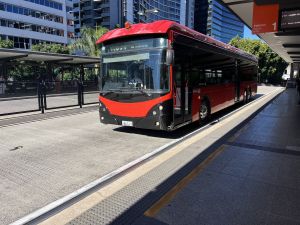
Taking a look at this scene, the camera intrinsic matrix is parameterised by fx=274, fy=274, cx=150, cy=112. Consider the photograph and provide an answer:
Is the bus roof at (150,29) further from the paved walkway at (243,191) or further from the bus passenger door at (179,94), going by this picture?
the paved walkway at (243,191)

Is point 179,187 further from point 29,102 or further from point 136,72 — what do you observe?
point 29,102

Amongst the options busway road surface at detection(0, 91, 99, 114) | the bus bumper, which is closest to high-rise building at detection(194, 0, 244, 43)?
busway road surface at detection(0, 91, 99, 114)

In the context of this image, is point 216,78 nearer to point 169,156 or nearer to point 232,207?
point 169,156

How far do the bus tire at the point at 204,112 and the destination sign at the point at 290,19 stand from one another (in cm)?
429

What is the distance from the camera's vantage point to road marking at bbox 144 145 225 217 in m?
3.84

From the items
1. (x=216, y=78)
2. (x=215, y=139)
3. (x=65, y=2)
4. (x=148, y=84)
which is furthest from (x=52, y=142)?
(x=65, y=2)

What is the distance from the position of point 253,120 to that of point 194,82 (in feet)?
12.2

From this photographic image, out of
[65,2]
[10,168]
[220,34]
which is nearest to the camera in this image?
[10,168]

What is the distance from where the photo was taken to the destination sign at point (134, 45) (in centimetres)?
729

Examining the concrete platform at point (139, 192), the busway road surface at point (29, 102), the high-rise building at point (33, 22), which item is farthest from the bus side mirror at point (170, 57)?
the high-rise building at point (33, 22)

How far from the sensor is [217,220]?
11.7 ft

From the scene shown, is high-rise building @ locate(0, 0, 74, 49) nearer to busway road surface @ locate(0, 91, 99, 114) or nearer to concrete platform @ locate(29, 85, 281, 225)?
busway road surface @ locate(0, 91, 99, 114)

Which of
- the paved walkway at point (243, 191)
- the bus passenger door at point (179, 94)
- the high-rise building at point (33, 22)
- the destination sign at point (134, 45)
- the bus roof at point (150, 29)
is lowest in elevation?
the paved walkway at point (243, 191)

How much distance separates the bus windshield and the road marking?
2.30 meters
